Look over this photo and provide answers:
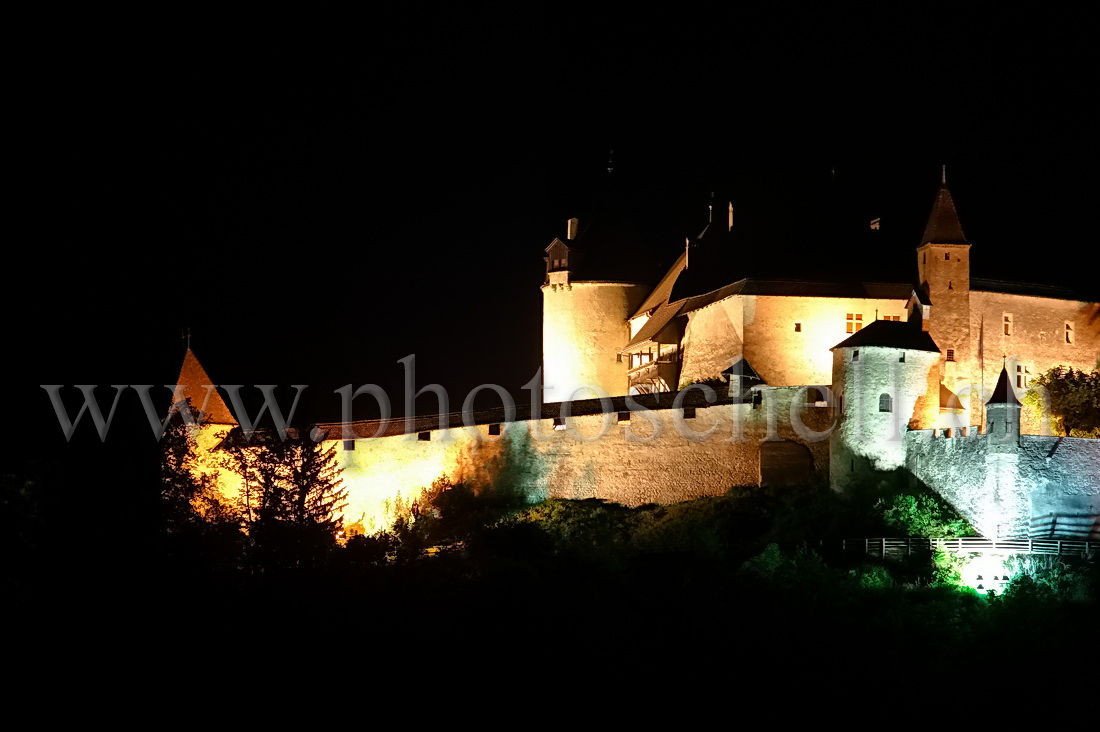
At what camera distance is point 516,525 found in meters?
46.6

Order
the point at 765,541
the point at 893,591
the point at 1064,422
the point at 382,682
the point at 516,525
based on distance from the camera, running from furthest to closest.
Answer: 1. the point at 1064,422
2. the point at 516,525
3. the point at 765,541
4. the point at 893,591
5. the point at 382,682

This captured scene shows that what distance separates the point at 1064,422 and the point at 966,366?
3233 mm

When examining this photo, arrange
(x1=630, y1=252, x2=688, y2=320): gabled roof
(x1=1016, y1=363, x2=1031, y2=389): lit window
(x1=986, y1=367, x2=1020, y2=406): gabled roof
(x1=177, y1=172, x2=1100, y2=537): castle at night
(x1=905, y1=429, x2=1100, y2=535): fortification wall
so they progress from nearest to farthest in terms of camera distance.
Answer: (x1=905, y1=429, x2=1100, y2=535): fortification wall → (x1=986, y1=367, x2=1020, y2=406): gabled roof → (x1=177, y1=172, x2=1100, y2=537): castle at night → (x1=1016, y1=363, x2=1031, y2=389): lit window → (x1=630, y1=252, x2=688, y2=320): gabled roof

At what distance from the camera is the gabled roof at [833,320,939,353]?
152 ft

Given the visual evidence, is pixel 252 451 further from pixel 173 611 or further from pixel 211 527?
pixel 173 611

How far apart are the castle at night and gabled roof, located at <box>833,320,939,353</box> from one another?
72 millimetres

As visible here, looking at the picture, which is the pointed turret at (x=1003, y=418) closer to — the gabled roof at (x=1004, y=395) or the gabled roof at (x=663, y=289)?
the gabled roof at (x=1004, y=395)

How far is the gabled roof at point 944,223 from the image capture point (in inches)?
2004

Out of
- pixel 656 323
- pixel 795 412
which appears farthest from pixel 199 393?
pixel 795 412

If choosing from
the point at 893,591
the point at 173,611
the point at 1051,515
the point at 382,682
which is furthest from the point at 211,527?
the point at 1051,515

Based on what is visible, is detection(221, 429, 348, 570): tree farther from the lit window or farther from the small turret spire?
the lit window

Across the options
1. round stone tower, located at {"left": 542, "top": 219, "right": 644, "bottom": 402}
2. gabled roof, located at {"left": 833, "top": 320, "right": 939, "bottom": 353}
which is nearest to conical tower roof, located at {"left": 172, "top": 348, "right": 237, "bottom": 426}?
round stone tower, located at {"left": 542, "top": 219, "right": 644, "bottom": 402}

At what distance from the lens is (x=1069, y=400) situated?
50469 mm

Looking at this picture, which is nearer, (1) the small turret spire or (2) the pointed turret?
(2) the pointed turret
